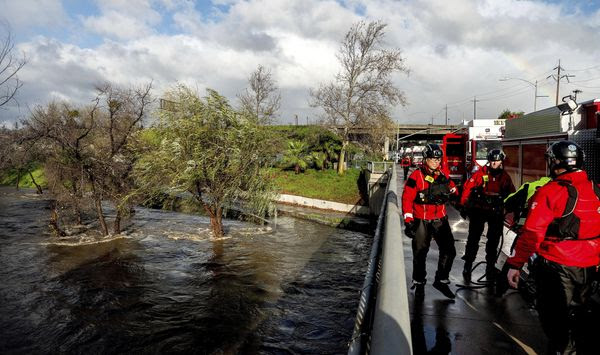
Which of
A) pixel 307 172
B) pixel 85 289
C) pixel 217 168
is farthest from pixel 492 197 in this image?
pixel 307 172

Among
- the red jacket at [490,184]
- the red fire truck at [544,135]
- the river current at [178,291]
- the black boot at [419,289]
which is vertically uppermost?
the red fire truck at [544,135]

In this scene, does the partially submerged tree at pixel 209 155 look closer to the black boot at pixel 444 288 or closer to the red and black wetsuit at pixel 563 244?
the black boot at pixel 444 288

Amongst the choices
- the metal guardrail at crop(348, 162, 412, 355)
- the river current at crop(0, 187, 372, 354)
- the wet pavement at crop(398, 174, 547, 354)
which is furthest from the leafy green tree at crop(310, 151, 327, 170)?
the metal guardrail at crop(348, 162, 412, 355)

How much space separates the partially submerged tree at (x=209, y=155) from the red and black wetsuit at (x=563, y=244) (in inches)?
605

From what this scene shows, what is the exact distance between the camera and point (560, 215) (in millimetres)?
3115

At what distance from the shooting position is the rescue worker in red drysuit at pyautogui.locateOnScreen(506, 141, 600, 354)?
3.11m

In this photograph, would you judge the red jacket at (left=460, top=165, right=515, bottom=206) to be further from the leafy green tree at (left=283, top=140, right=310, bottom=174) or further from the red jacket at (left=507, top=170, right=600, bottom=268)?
the leafy green tree at (left=283, top=140, right=310, bottom=174)

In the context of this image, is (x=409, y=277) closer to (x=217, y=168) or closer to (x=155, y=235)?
(x=217, y=168)

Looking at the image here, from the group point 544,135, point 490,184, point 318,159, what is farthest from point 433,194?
point 318,159

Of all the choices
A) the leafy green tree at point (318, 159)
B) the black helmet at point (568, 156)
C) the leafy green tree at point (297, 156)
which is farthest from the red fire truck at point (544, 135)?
the leafy green tree at point (318, 159)

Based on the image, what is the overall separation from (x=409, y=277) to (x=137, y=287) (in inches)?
380

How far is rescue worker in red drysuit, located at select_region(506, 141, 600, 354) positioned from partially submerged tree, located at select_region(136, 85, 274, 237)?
50.4 ft

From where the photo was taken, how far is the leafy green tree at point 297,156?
35.4 m

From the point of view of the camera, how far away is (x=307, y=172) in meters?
36.1
